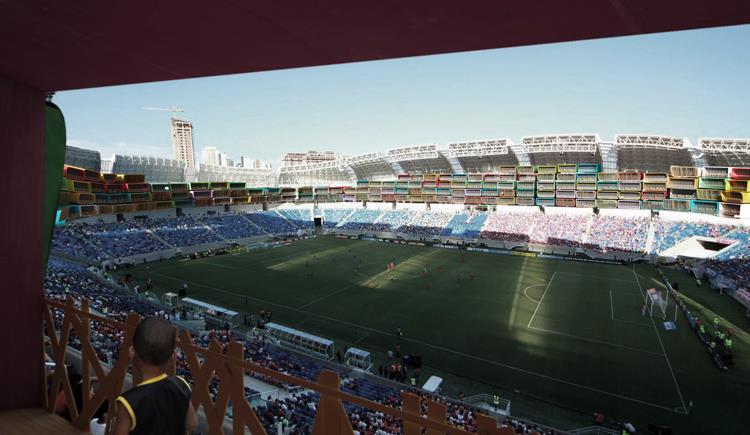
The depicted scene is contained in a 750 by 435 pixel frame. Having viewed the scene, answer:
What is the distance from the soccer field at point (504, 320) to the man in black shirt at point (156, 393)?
54.6ft

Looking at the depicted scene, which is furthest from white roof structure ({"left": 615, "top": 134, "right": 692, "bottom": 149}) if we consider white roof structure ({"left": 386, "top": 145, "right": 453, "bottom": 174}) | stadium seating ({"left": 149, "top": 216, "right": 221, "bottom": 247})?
stadium seating ({"left": 149, "top": 216, "right": 221, "bottom": 247})

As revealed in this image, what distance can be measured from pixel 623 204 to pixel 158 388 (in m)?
65.6

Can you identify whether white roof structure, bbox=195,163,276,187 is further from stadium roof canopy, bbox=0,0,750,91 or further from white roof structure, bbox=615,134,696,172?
stadium roof canopy, bbox=0,0,750,91

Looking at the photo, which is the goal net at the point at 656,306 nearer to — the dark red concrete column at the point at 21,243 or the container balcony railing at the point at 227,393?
the container balcony railing at the point at 227,393

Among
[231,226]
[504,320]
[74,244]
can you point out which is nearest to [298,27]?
[504,320]

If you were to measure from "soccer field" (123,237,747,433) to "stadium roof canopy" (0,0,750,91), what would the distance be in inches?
670

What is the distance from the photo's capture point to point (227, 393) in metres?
3.67

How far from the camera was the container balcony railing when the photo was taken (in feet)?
8.93

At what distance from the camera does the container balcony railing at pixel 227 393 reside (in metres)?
2.72

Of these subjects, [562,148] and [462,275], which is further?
[562,148]

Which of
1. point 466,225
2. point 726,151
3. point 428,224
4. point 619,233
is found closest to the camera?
point 726,151

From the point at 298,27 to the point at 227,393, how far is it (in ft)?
10.7

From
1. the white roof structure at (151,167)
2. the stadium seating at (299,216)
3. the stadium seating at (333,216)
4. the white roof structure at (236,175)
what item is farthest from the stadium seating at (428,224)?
the white roof structure at (151,167)

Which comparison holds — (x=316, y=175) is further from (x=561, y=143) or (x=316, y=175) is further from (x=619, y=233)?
(x=619, y=233)
